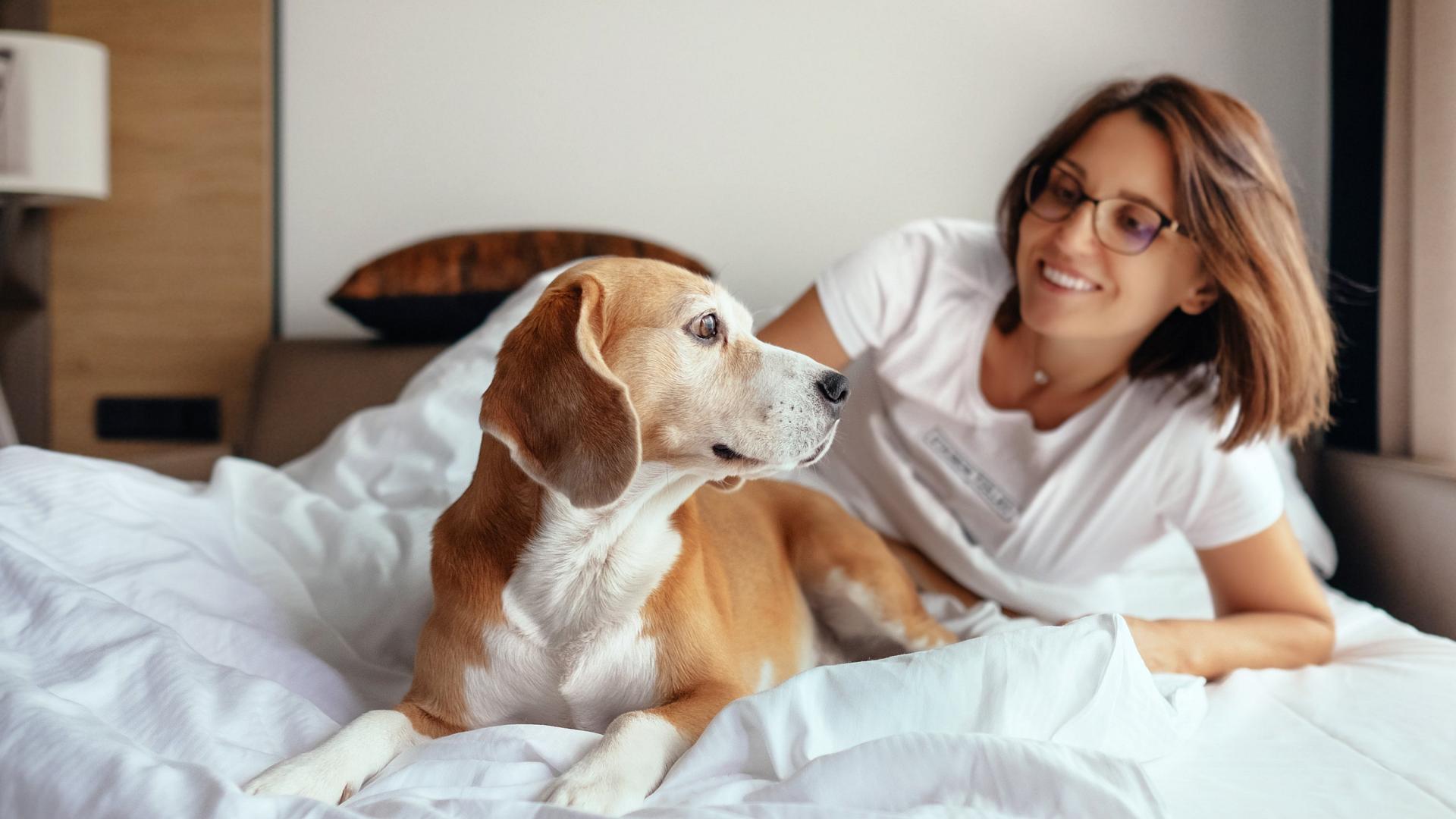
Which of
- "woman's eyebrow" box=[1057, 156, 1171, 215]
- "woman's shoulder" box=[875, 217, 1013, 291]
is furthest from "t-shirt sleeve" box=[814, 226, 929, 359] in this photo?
"woman's eyebrow" box=[1057, 156, 1171, 215]

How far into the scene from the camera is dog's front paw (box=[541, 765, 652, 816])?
85 centimetres

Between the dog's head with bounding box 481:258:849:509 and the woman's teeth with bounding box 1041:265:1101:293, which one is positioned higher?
the woman's teeth with bounding box 1041:265:1101:293

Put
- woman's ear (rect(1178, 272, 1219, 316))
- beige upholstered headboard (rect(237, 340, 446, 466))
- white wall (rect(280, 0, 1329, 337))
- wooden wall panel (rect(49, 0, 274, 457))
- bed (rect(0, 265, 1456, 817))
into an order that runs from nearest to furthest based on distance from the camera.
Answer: bed (rect(0, 265, 1456, 817))
woman's ear (rect(1178, 272, 1219, 316))
beige upholstered headboard (rect(237, 340, 446, 466))
white wall (rect(280, 0, 1329, 337))
wooden wall panel (rect(49, 0, 274, 457))

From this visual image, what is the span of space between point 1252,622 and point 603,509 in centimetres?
106

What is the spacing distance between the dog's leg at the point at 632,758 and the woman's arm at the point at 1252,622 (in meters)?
0.67

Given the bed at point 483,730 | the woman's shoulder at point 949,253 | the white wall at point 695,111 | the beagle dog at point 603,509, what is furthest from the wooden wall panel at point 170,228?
the beagle dog at point 603,509

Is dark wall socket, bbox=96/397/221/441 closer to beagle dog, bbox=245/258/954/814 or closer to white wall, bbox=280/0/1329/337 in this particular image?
white wall, bbox=280/0/1329/337

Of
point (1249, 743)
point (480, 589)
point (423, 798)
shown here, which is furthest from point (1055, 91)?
point (423, 798)

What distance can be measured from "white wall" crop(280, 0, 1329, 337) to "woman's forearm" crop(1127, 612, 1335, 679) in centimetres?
154

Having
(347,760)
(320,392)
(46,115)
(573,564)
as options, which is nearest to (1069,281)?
(573,564)

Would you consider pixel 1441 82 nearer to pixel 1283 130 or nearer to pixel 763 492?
pixel 1283 130

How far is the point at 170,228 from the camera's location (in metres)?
2.92

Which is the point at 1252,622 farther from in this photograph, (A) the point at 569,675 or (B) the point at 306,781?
(B) the point at 306,781

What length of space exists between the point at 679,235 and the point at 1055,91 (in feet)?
3.60
